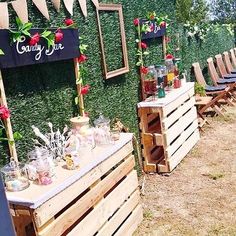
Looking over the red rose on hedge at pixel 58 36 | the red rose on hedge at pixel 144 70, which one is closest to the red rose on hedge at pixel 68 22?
the red rose on hedge at pixel 58 36

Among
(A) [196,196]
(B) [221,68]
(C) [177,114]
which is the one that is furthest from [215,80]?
(A) [196,196]

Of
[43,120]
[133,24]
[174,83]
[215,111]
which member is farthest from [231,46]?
[43,120]

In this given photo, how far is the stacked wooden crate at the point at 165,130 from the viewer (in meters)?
4.89

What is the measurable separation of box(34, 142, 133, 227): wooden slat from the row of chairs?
4.10 m

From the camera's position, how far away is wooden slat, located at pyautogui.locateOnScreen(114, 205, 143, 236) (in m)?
3.44

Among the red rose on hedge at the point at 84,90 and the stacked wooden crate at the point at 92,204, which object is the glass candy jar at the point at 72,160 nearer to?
the stacked wooden crate at the point at 92,204

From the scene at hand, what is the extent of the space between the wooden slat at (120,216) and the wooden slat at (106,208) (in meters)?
0.05

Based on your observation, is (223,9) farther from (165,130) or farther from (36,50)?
(36,50)

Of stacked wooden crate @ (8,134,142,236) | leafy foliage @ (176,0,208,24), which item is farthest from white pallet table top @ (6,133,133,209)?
leafy foliage @ (176,0,208,24)

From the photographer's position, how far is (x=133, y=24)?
197 inches

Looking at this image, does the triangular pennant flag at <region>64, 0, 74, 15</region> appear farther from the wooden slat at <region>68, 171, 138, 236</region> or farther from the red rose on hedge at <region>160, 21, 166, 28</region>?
the red rose on hedge at <region>160, 21, 166, 28</region>

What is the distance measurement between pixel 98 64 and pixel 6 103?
1553mm

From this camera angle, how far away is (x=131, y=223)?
3629mm

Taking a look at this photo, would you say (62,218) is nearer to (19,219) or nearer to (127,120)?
(19,219)
